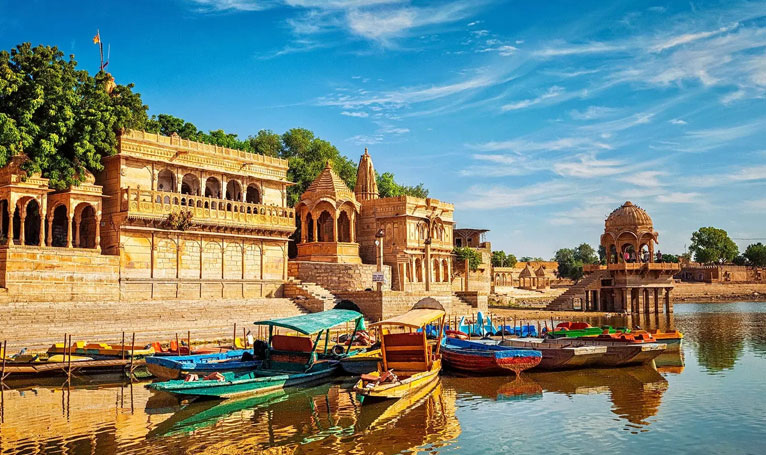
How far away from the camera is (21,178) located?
30734 mm

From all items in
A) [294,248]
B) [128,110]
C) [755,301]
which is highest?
[128,110]

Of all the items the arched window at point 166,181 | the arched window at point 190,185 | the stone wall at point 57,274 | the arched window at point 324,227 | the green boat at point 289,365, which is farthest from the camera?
the arched window at point 324,227

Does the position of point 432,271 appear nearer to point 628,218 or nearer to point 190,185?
point 628,218

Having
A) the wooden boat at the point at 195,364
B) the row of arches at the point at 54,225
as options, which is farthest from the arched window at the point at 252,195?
the wooden boat at the point at 195,364

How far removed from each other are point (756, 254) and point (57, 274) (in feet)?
400

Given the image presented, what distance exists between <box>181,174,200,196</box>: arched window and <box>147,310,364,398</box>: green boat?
17617mm

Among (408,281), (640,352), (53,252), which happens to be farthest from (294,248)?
(640,352)

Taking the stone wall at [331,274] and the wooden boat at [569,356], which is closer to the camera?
the wooden boat at [569,356]

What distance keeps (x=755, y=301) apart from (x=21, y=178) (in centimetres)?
9514

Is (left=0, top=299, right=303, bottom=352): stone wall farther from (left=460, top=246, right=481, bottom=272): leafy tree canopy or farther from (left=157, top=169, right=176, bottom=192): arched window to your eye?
(left=460, top=246, right=481, bottom=272): leafy tree canopy

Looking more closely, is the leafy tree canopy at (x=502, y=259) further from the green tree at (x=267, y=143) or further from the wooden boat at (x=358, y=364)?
the wooden boat at (x=358, y=364)

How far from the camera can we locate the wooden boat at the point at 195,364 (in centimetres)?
2123

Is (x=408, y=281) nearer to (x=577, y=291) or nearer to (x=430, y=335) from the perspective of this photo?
(x=577, y=291)

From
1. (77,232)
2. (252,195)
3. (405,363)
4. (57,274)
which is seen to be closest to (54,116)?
(77,232)
